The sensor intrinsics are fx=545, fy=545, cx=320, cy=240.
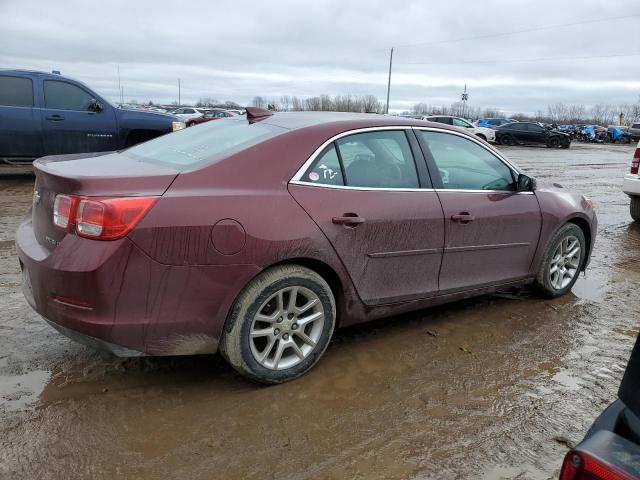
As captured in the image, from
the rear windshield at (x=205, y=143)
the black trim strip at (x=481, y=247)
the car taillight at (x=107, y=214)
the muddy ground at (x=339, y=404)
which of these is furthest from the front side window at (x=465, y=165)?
the car taillight at (x=107, y=214)

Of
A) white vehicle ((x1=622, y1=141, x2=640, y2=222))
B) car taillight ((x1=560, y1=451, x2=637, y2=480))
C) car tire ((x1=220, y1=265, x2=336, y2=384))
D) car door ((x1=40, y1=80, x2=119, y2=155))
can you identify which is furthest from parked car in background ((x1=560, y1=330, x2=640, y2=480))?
car door ((x1=40, y1=80, x2=119, y2=155))

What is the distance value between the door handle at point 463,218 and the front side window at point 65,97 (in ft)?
26.2

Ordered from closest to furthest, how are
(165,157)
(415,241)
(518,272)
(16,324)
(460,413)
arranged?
1. (460,413)
2. (165,157)
3. (415,241)
4. (16,324)
5. (518,272)

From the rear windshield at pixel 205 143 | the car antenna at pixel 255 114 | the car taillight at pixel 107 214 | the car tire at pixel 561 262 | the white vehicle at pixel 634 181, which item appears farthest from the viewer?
the white vehicle at pixel 634 181

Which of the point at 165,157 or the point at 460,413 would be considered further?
the point at 165,157

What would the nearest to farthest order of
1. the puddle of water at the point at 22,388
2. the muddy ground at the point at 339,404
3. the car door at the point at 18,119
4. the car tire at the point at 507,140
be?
the muddy ground at the point at 339,404, the puddle of water at the point at 22,388, the car door at the point at 18,119, the car tire at the point at 507,140

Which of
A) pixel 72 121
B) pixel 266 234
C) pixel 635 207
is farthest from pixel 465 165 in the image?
pixel 72 121

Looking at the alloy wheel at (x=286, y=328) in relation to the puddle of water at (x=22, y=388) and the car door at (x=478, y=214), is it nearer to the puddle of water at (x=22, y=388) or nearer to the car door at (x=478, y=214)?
the car door at (x=478, y=214)

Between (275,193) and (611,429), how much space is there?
1951 mm

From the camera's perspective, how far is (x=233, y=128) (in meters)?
3.58

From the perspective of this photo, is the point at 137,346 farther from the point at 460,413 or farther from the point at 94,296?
the point at 460,413

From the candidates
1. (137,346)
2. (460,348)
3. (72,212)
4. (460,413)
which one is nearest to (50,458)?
(137,346)

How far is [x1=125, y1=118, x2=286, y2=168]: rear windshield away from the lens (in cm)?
309

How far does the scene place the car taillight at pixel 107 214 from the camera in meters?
2.55
